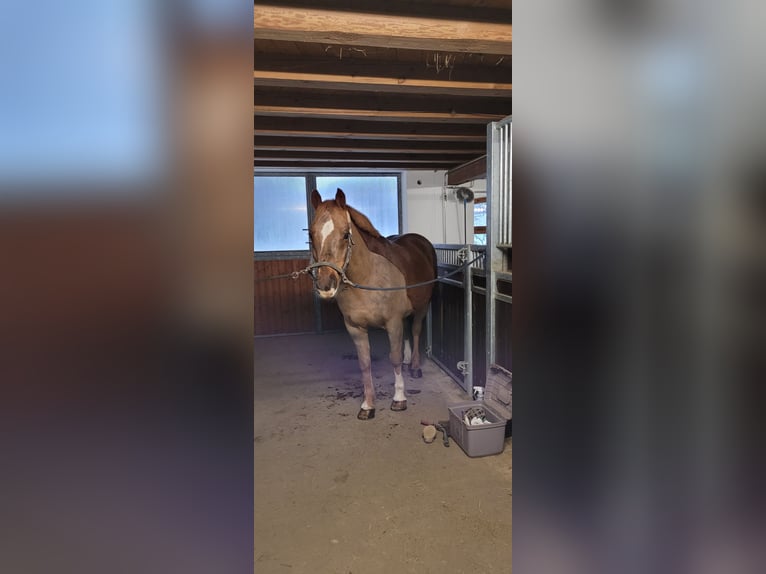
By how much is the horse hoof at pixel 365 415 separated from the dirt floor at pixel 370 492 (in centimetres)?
4

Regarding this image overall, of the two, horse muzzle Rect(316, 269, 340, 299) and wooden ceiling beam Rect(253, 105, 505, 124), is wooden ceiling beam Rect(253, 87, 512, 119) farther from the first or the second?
horse muzzle Rect(316, 269, 340, 299)

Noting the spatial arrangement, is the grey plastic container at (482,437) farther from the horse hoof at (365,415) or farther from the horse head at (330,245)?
the horse head at (330,245)

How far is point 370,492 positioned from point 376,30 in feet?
7.64

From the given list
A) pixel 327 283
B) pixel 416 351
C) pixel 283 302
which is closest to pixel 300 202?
pixel 283 302

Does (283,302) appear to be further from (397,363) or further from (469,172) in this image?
(469,172)

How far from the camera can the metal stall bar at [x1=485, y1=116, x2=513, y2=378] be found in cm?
271

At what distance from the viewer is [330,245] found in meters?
2.91

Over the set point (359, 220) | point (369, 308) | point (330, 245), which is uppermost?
point (359, 220)

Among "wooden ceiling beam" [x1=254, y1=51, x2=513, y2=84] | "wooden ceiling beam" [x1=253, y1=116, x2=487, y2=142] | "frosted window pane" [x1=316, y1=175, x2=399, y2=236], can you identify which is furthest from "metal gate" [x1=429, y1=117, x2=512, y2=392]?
"frosted window pane" [x1=316, y1=175, x2=399, y2=236]
